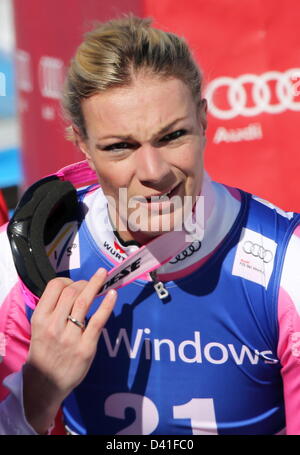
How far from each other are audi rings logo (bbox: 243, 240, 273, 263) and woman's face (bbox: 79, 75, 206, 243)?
198 mm

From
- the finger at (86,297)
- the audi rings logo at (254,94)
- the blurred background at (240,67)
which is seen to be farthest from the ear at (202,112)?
the audi rings logo at (254,94)

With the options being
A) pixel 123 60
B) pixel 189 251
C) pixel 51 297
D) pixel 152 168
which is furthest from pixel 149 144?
pixel 51 297

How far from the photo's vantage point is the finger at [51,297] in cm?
140

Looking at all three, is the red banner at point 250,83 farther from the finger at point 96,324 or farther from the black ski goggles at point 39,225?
the finger at point 96,324

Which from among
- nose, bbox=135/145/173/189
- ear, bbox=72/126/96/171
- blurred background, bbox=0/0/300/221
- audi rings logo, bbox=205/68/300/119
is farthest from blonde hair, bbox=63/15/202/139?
audi rings logo, bbox=205/68/300/119

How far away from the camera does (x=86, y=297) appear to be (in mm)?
1412

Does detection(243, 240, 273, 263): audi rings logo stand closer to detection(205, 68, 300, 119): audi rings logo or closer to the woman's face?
the woman's face

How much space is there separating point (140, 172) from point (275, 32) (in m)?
1.56

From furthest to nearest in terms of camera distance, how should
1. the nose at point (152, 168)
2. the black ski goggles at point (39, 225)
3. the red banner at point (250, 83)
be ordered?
1. the red banner at point (250, 83)
2. the black ski goggles at point (39, 225)
3. the nose at point (152, 168)

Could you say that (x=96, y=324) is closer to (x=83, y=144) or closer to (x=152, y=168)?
(x=152, y=168)

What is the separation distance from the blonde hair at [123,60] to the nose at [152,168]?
0.17 metres

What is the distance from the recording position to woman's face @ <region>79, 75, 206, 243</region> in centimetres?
154

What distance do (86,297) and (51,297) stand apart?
0.24ft
